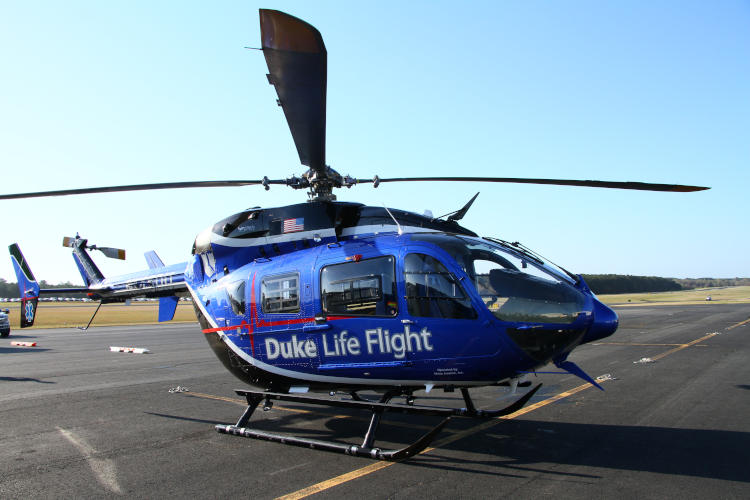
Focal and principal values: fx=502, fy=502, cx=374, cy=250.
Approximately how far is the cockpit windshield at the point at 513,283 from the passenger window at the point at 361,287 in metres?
0.62

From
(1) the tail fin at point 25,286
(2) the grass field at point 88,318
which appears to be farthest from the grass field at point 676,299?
(1) the tail fin at point 25,286

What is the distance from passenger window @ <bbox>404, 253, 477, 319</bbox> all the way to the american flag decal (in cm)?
193

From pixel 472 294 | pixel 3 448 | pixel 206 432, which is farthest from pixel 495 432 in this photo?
pixel 3 448

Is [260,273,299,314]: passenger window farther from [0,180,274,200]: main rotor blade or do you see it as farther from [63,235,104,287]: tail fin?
[63,235,104,287]: tail fin

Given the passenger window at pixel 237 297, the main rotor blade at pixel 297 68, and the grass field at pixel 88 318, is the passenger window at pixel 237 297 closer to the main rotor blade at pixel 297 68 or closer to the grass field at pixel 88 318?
the main rotor blade at pixel 297 68

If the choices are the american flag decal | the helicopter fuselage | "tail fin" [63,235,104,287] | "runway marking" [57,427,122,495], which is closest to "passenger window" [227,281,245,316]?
the helicopter fuselage

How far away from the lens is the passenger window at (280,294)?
6766 mm

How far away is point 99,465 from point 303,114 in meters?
4.43

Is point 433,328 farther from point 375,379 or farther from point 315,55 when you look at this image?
point 315,55

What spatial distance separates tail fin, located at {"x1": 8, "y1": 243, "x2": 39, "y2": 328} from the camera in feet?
41.5

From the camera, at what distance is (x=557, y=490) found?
4.60 meters

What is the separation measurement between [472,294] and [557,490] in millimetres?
2083

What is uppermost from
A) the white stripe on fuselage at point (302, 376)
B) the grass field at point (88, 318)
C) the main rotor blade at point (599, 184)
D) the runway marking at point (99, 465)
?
the main rotor blade at point (599, 184)

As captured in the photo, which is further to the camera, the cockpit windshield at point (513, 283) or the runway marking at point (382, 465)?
the cockpit windshield at point (513, 283)
